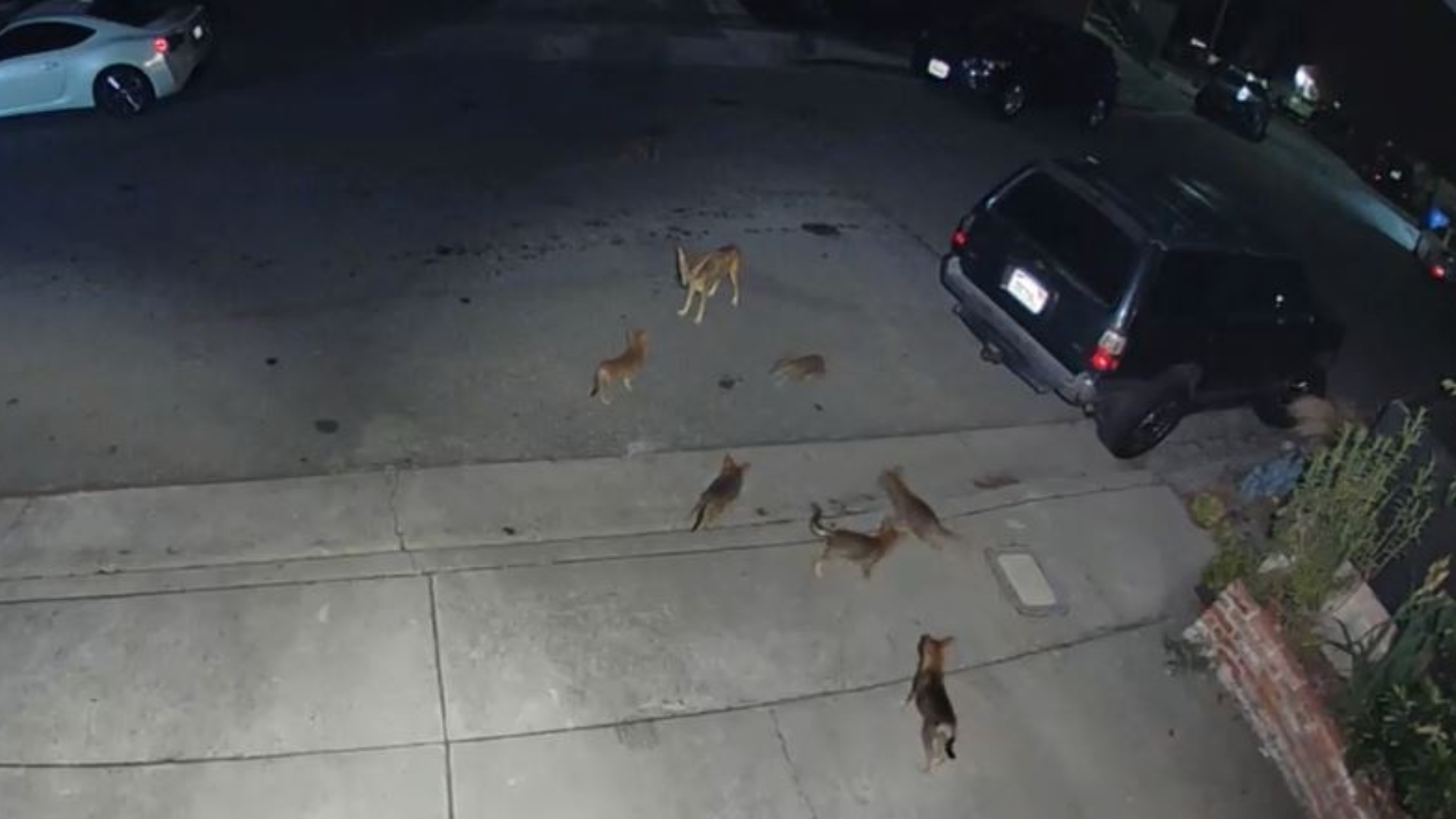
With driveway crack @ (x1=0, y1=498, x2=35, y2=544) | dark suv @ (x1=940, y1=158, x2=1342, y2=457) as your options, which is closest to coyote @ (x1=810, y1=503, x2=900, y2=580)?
dark suv @ (x1=940, y1=158, x2=1342, y2=457)

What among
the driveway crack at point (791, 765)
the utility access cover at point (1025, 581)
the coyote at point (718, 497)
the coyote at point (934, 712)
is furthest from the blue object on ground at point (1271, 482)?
the driveway crack at point (791, 765)

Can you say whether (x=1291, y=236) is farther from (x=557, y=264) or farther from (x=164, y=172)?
(x=164, y=172)

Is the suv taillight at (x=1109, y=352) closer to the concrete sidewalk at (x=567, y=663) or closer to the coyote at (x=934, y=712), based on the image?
the concrete sidewalk at (x=567, y=663)

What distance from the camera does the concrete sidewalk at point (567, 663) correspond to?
575 centimetres

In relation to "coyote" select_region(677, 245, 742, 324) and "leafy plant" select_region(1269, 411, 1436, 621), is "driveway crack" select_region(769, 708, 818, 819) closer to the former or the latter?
"leafy plant" select_region(1269, 411, 1436, 621)

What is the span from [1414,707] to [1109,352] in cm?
313

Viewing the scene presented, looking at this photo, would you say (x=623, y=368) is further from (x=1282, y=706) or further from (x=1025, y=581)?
(x=1282, y=706)

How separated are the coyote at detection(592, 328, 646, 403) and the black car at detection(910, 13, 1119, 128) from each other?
9.12 meters

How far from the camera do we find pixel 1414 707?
5938 mm

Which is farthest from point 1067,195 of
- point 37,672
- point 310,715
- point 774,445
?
point 37,672

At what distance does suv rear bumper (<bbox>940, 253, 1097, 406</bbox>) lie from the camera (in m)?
8.62

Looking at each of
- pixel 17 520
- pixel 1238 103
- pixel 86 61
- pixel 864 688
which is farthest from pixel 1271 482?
pixel 1238 103

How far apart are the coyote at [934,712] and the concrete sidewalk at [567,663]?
105mm

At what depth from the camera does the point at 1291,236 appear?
15672mm
